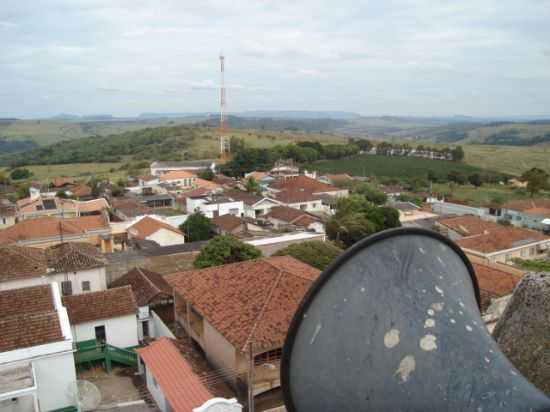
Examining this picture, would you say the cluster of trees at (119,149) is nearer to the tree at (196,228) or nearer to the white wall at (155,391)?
the tree at (196,228)

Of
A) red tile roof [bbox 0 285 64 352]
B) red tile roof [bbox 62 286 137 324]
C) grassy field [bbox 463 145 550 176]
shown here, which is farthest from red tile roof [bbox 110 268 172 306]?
grassy field [bbox 463 145 550 176]

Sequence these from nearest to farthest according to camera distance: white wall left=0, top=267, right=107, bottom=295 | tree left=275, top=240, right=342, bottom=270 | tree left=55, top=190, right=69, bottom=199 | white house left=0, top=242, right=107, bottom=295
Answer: white house left=0, top=242, right=107, bottom=295
white wall left=0, top=267, right=107, bottom=295
tree left=275, top=240, right=342, bottom=270
tree left=55, top=190, right=69, bottom=199

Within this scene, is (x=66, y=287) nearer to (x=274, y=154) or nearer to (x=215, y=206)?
(x=215, y=206)

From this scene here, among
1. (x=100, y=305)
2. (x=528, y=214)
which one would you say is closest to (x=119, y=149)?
(x=528, y=214)

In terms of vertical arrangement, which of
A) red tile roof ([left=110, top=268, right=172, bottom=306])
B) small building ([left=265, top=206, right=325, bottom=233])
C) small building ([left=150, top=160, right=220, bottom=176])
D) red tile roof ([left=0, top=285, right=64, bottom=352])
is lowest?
small building ([left=265, top=206, right=325, bottom=233])

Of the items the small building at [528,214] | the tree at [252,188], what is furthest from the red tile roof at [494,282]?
the tree at [252,188]

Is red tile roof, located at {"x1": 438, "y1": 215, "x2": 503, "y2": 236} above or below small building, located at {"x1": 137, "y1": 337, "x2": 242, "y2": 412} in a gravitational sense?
below

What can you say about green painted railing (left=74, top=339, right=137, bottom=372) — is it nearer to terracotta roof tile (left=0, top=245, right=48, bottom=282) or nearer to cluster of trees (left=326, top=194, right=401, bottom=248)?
terracotta roof tile (left=0, top=245, right=48, bottom=282)
